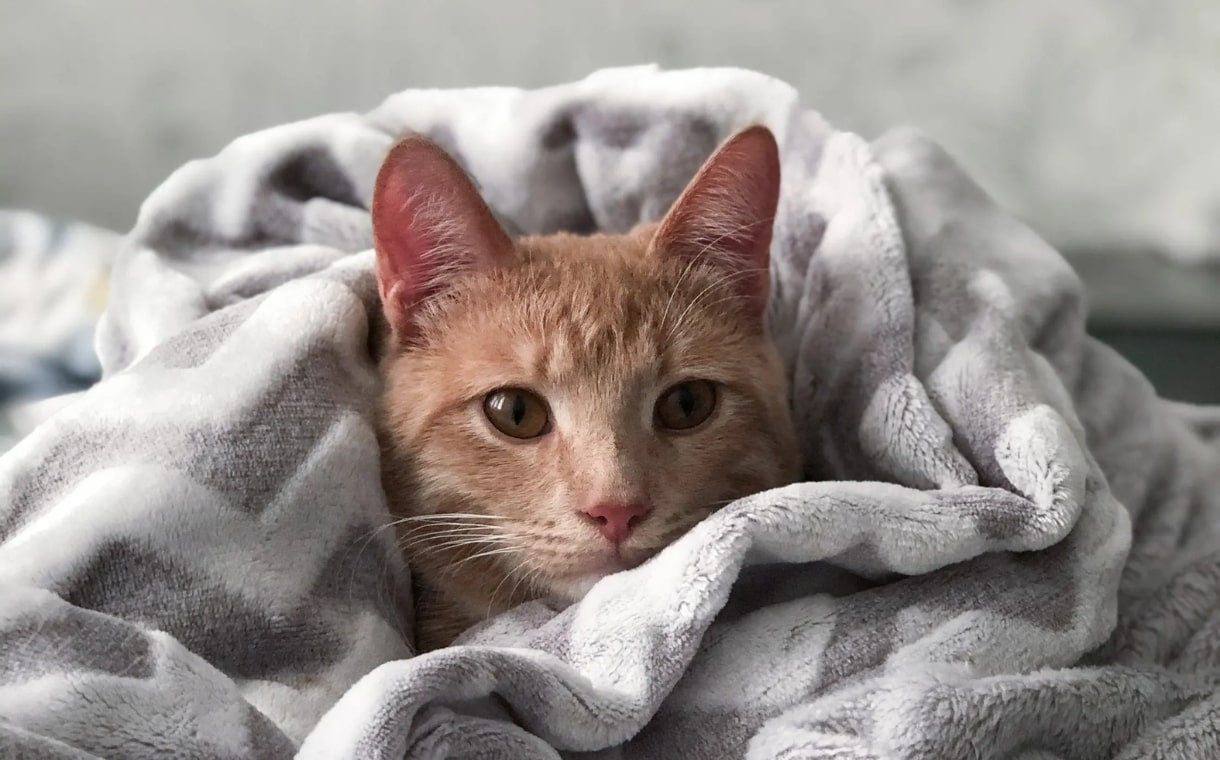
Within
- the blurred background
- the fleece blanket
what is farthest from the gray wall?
the fleece blanket

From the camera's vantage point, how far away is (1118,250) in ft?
5.79

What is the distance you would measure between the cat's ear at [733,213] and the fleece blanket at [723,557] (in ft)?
0.41

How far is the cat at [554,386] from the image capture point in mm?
972

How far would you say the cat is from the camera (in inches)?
38.3

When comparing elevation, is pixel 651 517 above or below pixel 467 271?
below

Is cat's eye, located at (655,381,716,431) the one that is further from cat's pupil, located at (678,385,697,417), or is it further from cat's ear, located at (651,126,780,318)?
cat's ear, located at (651,126,780,318)

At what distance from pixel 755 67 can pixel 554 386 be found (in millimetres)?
1005

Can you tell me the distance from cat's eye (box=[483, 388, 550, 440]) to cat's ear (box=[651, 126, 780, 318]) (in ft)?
0.78

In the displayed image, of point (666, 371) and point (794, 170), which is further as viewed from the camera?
point (794, 170)

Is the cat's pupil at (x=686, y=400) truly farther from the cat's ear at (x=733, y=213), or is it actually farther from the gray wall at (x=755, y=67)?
the gray wall at (x=755, y=67)

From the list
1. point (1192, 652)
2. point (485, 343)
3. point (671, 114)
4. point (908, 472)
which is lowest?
point (1192, 652)

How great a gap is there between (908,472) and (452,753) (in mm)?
585

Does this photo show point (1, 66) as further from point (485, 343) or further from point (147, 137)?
point (485, 343)

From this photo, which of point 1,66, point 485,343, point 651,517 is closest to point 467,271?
point 485,343
